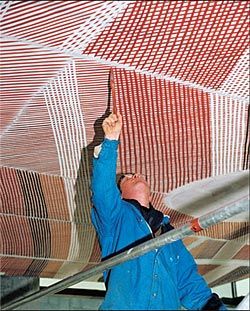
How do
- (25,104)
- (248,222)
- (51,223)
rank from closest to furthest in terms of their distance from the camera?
(25,104)
(51,223)
(248,222)

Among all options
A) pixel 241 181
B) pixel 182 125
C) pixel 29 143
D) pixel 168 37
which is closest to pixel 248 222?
pixel 241 181

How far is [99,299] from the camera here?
5.77 metres

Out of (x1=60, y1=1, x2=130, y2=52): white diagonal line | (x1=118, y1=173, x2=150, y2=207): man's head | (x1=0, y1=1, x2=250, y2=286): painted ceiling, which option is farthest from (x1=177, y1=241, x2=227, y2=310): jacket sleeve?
(x1=60, y1=1, x2=130, y2=52): white diagonal line

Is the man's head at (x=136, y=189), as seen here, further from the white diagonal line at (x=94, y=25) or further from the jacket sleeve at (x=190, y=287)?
the white diagonal line at (x=94, y=25)

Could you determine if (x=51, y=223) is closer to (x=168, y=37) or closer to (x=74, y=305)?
(x=168, y=37)

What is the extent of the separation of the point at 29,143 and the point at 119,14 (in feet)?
3.11

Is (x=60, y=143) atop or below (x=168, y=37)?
below

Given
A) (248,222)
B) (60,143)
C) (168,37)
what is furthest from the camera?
(248,222)

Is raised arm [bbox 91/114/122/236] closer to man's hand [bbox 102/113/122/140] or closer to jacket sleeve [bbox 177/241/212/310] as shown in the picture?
man's hand [bbox 102/113/122/140]

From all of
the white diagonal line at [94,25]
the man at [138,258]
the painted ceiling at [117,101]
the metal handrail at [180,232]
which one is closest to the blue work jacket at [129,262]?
the man at [138,258]

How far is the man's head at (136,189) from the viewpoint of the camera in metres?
2.63

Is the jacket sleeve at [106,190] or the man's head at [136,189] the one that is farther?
the man's head at [136,189]

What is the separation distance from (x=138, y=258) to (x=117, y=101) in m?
0.66

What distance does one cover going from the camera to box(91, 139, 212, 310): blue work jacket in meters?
2.24
